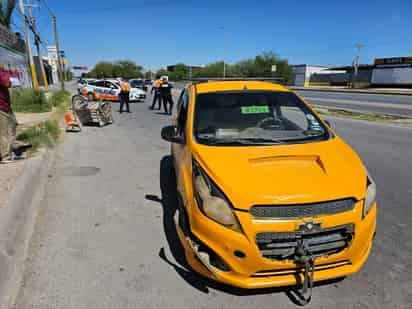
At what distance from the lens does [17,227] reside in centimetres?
348

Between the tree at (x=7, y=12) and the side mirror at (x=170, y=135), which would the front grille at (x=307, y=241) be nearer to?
the side mirror at (x=170, y=135)

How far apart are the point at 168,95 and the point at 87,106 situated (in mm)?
4382

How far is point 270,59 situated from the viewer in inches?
3278

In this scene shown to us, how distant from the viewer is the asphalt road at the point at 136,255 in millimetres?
2465

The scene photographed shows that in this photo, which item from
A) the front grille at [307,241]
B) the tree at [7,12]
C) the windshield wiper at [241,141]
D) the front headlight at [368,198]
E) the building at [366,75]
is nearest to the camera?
the front grille at [307,241]

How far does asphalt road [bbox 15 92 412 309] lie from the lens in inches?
97.0

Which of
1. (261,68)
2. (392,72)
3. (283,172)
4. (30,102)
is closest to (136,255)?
(283,172)

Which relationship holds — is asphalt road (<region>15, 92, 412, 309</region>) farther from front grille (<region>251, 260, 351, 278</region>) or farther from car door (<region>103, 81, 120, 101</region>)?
car door (<region>103, 81, 120, 101</region>)

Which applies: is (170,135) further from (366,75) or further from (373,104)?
(366,75)

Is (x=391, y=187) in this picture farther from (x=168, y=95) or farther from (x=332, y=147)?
(x=168, y=95)

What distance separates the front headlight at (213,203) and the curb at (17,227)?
176 cm

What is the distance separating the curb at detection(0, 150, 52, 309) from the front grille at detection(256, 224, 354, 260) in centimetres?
211

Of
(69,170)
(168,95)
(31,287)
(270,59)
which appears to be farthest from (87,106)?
(270,59)

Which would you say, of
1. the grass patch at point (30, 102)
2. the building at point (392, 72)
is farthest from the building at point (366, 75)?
the grass patch at point (30, 102)
